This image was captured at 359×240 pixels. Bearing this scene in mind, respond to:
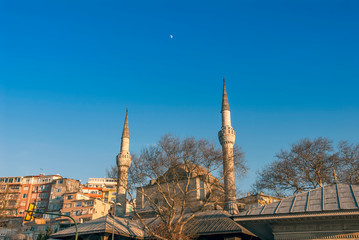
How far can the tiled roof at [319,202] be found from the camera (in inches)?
396

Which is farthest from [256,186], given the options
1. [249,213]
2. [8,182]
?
[8,182]

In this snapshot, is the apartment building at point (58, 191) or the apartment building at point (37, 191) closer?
the apartment building at point (58, 191)

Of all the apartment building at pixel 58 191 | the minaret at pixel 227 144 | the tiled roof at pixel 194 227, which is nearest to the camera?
the tiled roof at pixel 194 227

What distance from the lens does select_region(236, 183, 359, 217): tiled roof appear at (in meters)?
10.1

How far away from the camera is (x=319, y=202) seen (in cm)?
1057

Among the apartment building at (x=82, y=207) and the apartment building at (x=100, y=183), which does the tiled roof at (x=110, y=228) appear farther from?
the apartment building at (x=100, y=183)

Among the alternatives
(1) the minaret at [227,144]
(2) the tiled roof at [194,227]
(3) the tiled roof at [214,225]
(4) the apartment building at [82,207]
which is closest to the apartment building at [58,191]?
(4) the apartment building at [82,207]

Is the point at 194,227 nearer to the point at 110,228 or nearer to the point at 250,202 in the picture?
the point at 110,228

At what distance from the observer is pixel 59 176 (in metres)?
67.9

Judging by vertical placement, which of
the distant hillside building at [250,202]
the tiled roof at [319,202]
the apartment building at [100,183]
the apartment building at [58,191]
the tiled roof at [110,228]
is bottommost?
the tiled roof at [319,202]

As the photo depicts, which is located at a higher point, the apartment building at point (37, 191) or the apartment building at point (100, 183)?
the apartment building at point (100, 183)

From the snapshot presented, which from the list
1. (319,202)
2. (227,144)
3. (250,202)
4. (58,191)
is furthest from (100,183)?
(319,202)

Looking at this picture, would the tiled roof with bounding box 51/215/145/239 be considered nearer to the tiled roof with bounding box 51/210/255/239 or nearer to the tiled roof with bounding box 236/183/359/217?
the tiled roof with bounding box 51/210/255/239

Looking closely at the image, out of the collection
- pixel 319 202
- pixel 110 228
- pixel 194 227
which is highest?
pixel 194 227
